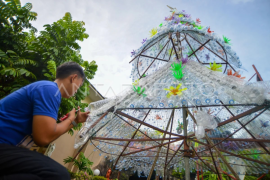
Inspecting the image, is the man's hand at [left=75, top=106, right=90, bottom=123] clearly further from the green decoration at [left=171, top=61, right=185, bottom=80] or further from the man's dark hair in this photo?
the green decoration at [left=171, top=61, right=185, bottom=80]

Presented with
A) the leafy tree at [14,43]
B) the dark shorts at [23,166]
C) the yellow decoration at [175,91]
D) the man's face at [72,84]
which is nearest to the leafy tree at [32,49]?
the leafy tree at [14,43]

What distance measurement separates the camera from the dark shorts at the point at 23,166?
69 cm

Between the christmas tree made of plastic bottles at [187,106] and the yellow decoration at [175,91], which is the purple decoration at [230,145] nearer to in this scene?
the christmas tree made of plastic bottles at [187,106]

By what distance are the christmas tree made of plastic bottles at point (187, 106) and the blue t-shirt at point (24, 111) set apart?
1.36m

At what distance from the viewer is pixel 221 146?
3.15 meters

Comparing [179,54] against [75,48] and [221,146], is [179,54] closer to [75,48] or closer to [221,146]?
[221,146]

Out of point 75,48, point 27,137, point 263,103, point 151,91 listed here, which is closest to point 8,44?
point 75,48

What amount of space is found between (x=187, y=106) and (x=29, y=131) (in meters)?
1.86

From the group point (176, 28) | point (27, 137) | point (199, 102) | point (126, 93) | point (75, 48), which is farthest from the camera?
point (75, 48)

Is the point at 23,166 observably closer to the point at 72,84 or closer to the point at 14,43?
the point at 72,84

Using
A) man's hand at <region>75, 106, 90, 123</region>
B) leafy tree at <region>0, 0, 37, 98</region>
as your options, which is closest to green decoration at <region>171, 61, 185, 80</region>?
man's hand at <region>75, 106, 90, 123</region>

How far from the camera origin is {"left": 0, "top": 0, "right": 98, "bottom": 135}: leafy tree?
406cm

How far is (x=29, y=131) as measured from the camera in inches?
34.0

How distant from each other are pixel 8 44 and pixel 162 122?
4549 millimetres
